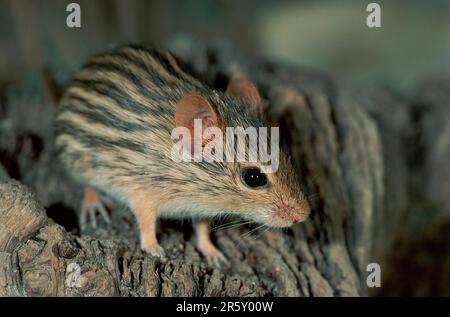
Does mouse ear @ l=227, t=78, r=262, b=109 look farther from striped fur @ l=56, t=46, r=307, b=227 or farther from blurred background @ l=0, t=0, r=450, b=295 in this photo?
blurred background @ l=0, t=0, r=450, b=295

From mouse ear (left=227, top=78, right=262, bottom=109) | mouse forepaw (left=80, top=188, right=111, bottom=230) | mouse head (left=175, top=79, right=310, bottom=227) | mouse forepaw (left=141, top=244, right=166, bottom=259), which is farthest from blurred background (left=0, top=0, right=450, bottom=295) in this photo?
mouse forepaw (left=141, top=244, right=166, bottom=259)

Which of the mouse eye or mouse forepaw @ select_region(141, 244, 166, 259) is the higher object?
the mouse eye

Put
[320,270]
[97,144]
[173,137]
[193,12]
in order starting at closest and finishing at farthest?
[173,137], [97,144], [320,270], [193,12]

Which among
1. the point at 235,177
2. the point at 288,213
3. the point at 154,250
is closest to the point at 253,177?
the point at 235,177

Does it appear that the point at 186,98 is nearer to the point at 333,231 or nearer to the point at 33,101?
the point at 333,231

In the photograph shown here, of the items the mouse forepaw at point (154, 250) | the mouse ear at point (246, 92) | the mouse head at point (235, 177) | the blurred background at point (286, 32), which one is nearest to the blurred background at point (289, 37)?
the blurred background at point (286, 32)

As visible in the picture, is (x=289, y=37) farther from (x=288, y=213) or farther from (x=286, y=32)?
(x=288, y=213)
